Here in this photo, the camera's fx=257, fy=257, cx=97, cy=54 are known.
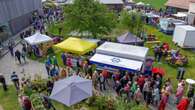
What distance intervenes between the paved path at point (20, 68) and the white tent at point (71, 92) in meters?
5.70

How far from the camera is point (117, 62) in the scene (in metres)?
17.8

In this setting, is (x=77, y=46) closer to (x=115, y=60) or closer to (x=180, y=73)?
(x=115, y=60)

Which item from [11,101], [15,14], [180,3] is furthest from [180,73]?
[180,3]

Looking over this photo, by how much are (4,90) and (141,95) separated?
9025mm

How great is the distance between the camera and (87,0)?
26422 millimetres

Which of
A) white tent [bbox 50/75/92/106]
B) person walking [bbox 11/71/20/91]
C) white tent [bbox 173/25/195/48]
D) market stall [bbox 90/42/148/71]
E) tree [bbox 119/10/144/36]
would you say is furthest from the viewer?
tree [bbox 119/10/144/36]

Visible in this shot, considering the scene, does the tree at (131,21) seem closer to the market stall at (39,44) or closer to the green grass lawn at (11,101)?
the market stall at (39,44)

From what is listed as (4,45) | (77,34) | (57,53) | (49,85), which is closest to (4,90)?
(49,85)

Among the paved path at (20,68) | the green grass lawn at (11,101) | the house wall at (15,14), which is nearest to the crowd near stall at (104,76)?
Answer: the green grass lawn at (11,101)

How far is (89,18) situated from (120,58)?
28.2 ft

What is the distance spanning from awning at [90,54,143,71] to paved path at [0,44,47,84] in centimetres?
431

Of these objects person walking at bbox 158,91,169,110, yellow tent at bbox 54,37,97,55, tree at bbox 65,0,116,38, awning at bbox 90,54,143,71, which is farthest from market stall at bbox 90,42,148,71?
tree at bbox 65,0,116,38

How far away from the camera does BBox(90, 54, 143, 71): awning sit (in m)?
17.2

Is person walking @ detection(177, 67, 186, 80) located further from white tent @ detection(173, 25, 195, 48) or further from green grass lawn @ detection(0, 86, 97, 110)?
white tent @ detection(173, 25, 195, 48)
